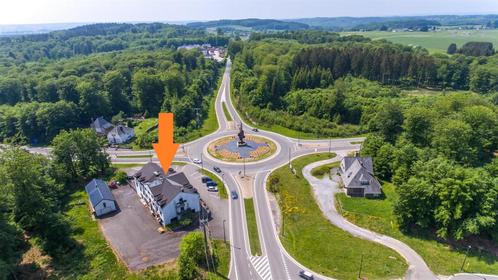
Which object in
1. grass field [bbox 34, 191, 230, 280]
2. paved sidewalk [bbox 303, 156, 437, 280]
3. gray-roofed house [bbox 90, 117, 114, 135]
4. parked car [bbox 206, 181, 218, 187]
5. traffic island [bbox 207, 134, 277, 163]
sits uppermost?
gray-roofed house [bbox 90, 117, 114, 135]

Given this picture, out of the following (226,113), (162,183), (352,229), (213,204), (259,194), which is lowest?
(352,229)

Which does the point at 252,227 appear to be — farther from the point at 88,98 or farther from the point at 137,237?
the point at 88,98

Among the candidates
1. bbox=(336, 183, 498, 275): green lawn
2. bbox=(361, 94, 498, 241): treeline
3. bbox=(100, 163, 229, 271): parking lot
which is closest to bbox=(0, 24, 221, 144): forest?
bbox=(100, 163, 229, 271): parking lot

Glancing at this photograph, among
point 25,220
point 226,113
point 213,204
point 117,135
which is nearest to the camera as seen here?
point 25,220

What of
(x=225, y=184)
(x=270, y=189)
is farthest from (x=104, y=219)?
(x=270, y=189)

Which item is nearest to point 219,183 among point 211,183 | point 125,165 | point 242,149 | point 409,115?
point 211,183

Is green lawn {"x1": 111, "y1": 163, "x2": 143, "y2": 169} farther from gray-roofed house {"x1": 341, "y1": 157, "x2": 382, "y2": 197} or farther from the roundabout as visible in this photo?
gray-roofed house {"x1": 341, "y1": 157, "x2": 382, "y2": 197}

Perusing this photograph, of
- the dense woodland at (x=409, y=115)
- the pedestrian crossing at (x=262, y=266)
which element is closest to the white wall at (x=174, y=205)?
the pedestrian crossing at (x=262, y=266)

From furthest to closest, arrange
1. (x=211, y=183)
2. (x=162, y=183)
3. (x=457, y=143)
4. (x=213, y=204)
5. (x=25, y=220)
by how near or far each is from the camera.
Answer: (x=211, y=183), (x=457, y=143), (x=213, y=204), (x=162, y=183), (x=25, y=220)
